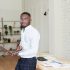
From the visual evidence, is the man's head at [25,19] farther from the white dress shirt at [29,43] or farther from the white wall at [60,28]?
the white wall at [60,28]

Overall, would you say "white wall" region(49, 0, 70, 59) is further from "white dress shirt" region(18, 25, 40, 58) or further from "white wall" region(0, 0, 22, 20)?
"white wall" region(0, 0, 22, 20)

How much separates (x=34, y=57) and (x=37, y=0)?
15.2ft

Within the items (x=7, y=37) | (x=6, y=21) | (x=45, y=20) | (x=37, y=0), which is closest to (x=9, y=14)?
(x=6, y=21)

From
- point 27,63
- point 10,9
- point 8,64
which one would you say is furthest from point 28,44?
point 10,9

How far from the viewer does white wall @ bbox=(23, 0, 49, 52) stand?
222 inches

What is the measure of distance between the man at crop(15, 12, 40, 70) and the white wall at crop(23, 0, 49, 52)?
2.69 metres

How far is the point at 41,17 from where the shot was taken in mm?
6082

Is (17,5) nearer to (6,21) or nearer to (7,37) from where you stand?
(6,21)

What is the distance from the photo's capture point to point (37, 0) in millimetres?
6578

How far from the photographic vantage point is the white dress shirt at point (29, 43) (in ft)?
6.76

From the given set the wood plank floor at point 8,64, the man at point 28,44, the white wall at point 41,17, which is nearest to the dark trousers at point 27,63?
the man at point 28,44

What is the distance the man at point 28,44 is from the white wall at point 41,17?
2.69 m

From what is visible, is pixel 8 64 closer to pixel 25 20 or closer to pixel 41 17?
pixel 41 17

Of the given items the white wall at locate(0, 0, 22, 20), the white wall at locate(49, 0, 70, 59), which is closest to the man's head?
the white wall at locate(49, 0, 70, 59)
